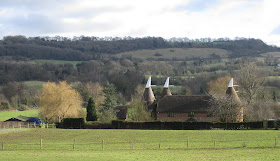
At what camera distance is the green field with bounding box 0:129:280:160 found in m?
31.4

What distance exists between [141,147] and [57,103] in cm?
3969

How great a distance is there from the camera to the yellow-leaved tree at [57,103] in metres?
75.4

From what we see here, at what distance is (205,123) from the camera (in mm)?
59844

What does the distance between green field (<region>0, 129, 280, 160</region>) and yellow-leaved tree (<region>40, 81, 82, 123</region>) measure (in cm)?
2071

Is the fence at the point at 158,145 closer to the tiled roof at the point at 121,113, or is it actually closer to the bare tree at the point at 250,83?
the tiled roof at the point at 121,113

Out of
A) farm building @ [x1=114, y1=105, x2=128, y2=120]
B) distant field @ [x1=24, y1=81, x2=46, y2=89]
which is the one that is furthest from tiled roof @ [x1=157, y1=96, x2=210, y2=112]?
distant field @ [x1=24, y1=81, x2=46, y2=89]

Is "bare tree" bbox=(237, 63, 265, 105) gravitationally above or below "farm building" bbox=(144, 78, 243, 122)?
above

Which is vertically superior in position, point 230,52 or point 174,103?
point 230,52

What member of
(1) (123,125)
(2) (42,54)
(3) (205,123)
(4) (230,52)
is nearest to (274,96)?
(3) (205,123)

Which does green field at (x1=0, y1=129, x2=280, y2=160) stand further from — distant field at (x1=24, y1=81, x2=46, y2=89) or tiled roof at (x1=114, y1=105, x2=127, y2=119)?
distant field at (x1=24, y1=81, x2=46, y2=89)

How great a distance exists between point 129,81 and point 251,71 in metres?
50.6

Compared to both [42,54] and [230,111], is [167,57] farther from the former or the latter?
[230,111]

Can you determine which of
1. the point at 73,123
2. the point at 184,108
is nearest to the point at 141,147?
the point at 73,123

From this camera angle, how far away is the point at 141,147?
39.1m
